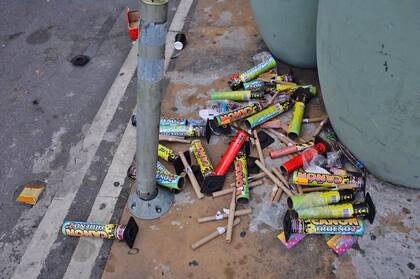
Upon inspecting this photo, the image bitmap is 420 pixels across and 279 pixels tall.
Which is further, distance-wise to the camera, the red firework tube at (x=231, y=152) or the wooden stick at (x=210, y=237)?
the red firework tube at (x=231, y=152)

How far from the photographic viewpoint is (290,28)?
3879mm

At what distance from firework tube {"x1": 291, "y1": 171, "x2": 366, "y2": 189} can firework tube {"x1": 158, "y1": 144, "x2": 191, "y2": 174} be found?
2.82 feet

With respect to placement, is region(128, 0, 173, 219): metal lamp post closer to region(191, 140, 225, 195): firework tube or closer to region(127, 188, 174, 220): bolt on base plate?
region(127, 188, 174, 220): bolt on base plate

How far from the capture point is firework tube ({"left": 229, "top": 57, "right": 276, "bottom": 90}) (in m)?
4.00

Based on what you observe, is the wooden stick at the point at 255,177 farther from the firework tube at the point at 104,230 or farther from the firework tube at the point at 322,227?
the firework tube at the point at 104,230

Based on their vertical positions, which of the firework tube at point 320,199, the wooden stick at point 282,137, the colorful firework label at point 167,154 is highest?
the firework tube at point 320,199

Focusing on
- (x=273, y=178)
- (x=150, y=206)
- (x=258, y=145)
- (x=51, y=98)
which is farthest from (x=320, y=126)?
(x=51, y=98)

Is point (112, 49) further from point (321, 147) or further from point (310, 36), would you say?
point (321, 147)

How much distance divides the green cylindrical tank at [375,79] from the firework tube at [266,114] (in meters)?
0.56

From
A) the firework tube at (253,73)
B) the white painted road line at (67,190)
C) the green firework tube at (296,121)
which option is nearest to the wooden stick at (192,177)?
the white painted road line at (67,190)

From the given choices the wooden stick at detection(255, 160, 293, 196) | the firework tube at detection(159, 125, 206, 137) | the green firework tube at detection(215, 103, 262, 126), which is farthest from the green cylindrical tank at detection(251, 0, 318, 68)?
the wooden stick at detection(255, 160, 293, 196)

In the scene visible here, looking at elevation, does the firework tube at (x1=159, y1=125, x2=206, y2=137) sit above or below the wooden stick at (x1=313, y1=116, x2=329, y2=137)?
below

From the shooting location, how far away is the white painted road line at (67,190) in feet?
9.29

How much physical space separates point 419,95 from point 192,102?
2.04 m
